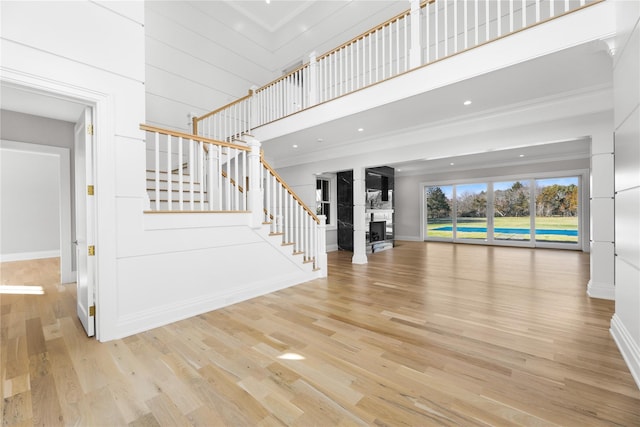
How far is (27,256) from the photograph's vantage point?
6.51 m

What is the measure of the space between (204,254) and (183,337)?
0.91 meters

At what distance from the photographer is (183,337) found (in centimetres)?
239

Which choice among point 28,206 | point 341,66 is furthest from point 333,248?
point 28,206

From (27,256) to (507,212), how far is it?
43.3ft

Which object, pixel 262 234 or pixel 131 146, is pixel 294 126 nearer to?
pixel 262 234

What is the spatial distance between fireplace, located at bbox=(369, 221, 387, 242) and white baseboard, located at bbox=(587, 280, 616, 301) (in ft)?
15.0

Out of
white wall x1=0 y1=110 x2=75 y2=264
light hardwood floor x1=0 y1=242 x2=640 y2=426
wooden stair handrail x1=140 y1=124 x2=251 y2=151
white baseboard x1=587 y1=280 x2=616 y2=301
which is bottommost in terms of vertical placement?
light hardwood floor x1=0 y1=242 x2=640 y2=426

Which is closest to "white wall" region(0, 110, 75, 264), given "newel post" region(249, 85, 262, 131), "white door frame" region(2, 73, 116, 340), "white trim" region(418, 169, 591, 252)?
"white door frame" region(2, 73, 116, 340)

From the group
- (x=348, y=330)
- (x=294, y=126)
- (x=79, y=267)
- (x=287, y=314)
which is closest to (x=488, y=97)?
(x=294, y=126)

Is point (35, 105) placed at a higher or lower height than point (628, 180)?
higher

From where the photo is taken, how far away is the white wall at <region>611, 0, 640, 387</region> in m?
1.75

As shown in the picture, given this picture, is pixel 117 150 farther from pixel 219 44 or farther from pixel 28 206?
pixel 28 206

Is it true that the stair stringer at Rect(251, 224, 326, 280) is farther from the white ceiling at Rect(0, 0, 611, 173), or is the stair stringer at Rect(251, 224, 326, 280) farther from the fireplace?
the fireplace

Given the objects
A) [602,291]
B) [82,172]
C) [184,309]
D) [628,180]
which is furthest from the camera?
[602,291]
